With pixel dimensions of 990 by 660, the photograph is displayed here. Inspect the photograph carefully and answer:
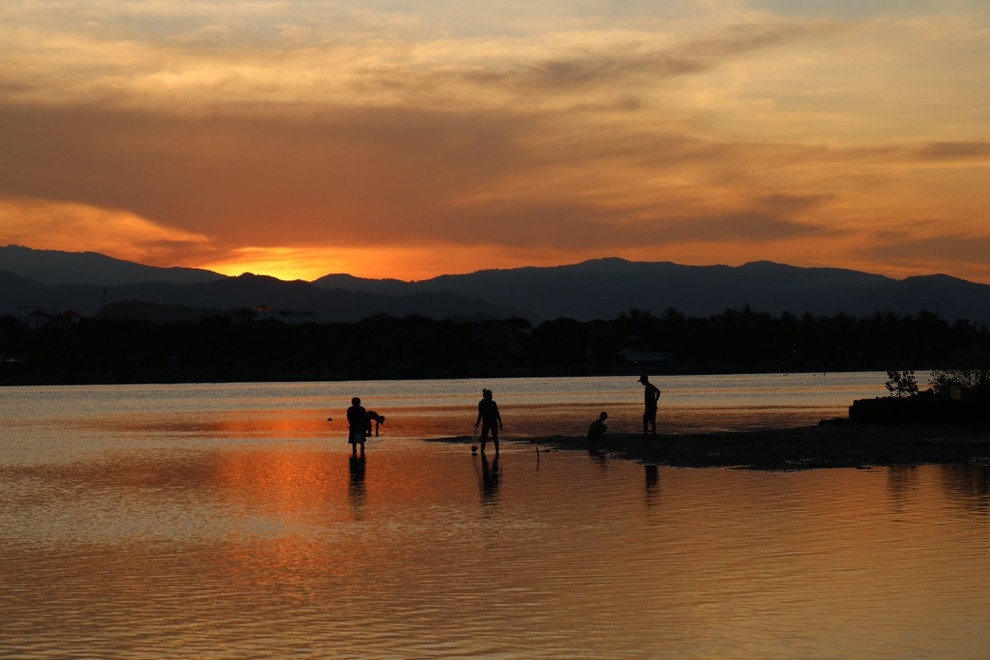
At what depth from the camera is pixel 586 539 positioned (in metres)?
16.7

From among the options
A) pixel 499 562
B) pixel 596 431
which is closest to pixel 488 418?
pixel 596 431

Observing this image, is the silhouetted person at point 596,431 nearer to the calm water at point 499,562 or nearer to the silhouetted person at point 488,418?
the silhouetted person at point 488,418

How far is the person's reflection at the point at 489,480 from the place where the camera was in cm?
2219

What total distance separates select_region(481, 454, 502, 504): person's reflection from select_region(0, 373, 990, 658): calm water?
0.16 m

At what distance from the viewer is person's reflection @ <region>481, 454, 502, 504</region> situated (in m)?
22.2

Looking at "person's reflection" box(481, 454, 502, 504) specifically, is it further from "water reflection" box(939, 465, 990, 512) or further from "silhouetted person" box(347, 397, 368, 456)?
"water reflection" box(939, 465, 990, 512)

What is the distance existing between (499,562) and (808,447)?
56.0 ft

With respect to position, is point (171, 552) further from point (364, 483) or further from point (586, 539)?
point (364, 483)

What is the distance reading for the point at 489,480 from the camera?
25609mm

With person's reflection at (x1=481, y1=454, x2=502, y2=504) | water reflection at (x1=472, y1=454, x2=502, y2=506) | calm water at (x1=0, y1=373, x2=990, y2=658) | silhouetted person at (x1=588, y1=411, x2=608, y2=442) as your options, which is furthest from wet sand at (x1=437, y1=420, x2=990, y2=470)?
person's reflection at (x1=481, y1=454, x2=502, y2=504)

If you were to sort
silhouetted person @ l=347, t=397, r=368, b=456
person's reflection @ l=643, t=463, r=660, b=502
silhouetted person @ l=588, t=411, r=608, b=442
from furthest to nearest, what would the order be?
silhouetted person @ l=588, t=411, r=608, b=442
silhouetted person @ l=347, t=397, r=368, b=456
person's reflection @ l=643, t=463, r=660, b=502

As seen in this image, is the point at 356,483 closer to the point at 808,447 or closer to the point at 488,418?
the point at 488,418

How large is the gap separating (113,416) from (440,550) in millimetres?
55693

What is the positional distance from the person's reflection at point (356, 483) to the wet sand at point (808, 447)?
3615mm
